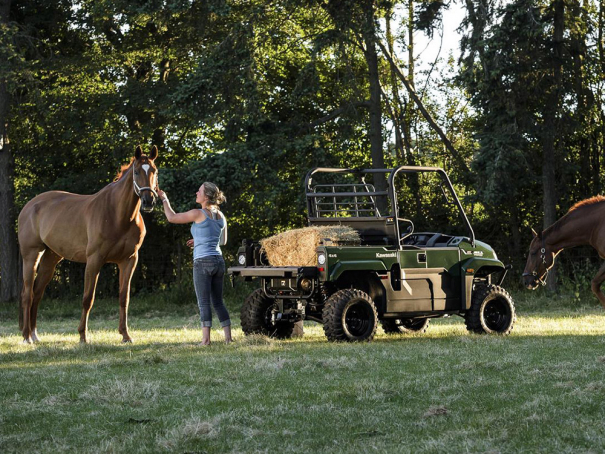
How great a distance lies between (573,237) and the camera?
13781 millimetres

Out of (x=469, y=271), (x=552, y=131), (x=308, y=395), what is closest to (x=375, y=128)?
(x=552, y=131)

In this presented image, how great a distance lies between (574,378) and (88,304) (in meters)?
6.78

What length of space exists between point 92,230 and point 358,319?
380 centimetres

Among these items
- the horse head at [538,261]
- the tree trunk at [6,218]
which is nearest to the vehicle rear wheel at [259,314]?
the horse head at [538,261]

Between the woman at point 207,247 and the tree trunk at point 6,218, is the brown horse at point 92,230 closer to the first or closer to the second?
the woman at point 207,247

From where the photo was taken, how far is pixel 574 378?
7766 mm

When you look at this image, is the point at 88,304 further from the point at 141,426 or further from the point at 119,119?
the point at 119,119

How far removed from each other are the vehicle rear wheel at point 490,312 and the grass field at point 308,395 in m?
0.47

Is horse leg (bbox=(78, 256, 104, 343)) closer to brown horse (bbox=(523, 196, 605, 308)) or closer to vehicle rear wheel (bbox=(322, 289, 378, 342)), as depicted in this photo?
vehicle rear wheel (bbox=(322, 289, 378, 342))

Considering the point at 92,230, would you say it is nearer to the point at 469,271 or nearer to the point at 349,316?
the point at 349,316

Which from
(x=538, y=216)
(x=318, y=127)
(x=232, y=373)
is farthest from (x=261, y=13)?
(x=232, y=373)

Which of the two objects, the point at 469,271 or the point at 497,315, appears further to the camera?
the point at 497,315

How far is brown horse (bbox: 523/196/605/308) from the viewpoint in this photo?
44.2 feet

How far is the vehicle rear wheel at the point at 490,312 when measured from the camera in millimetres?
12062
